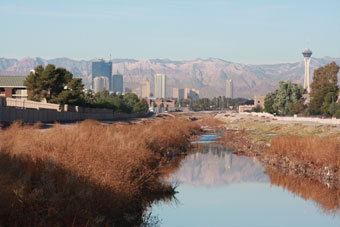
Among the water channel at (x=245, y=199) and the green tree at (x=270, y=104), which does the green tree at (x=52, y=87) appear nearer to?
the water channel at (x=245, y=199)

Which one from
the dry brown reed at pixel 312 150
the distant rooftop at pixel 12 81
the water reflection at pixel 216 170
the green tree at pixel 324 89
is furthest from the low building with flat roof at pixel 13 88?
the dry brown reed at pixel 312 150

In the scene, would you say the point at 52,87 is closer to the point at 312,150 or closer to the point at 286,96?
the point at 312,150

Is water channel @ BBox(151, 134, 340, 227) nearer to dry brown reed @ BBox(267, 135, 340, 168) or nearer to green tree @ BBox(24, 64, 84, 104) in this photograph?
dry brown reed @ BBox(267, 135, 340, 168)

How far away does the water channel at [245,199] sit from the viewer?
21.8 m

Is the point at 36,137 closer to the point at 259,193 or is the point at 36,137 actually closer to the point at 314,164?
the point at 259,193

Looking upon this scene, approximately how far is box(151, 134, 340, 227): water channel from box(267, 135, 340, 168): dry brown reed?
1636mm

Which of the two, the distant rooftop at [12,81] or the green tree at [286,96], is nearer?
the distant rooftop at [12,81]

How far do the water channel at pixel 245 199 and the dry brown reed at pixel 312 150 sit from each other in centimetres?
164

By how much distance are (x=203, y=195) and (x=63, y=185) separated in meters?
15.8

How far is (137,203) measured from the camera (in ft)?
65.9

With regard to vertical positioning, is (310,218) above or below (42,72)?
below

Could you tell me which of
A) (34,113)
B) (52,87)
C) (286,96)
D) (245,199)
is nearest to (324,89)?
(286,96)

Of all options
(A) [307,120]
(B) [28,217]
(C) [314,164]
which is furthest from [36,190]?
(A) [307,120]

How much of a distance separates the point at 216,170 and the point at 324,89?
9437 cm
